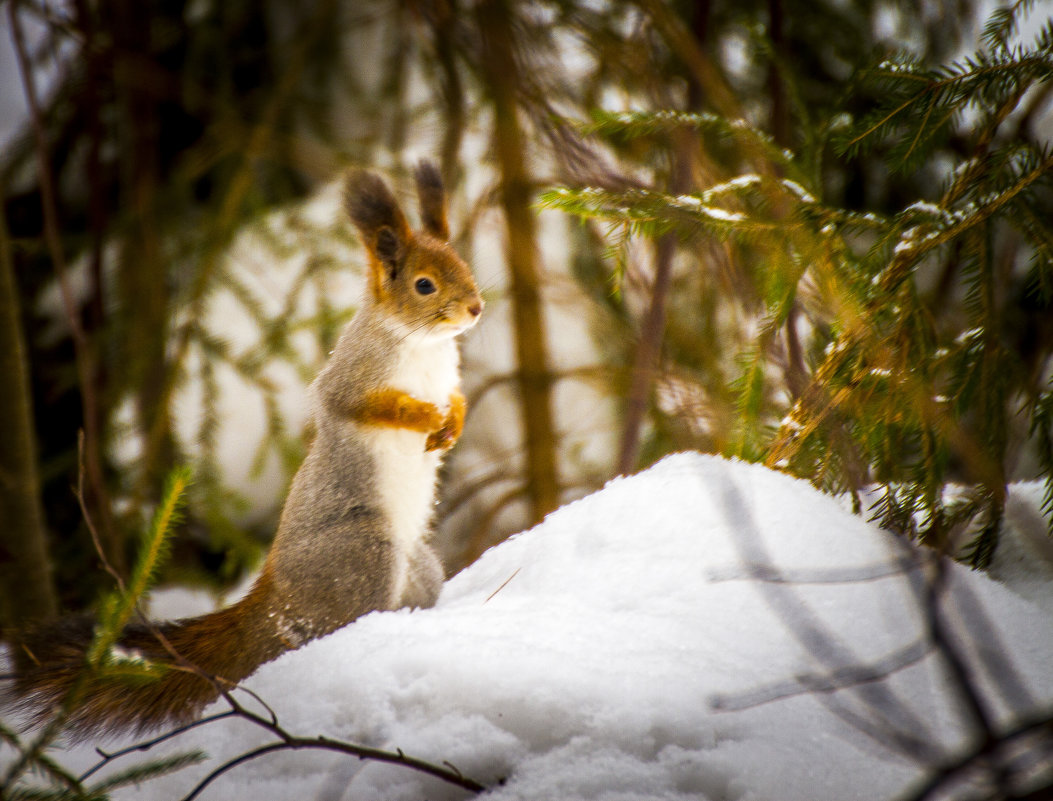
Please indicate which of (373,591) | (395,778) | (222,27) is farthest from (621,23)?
(395,778)

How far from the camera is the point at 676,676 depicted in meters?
0.70

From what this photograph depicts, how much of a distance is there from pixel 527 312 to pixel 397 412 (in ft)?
3.04

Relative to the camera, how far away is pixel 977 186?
95cm

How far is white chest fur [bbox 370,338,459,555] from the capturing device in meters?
1.11

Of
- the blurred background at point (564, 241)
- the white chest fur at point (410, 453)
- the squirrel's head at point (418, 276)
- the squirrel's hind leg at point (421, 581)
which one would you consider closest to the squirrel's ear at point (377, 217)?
the squirrel's head at point (418, 276)

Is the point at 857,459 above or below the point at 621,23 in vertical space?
below

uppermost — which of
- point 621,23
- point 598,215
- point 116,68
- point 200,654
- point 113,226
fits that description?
point 621,23

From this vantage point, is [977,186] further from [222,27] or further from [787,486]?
[222,27]

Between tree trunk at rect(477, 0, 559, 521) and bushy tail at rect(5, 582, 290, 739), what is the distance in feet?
3.09

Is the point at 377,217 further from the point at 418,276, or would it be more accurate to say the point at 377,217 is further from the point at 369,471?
the point at 369,471

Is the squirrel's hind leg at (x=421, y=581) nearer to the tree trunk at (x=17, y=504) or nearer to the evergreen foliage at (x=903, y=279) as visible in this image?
the evergreen foliage at (x=903, y=279)

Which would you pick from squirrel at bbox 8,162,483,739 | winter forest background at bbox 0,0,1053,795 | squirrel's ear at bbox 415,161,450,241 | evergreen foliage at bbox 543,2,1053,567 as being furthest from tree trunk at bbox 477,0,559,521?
evergreen foliage at bbox 543,2,1053,567

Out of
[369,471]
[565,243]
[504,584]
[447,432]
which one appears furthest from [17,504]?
[565,243]

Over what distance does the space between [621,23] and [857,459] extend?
131 cm
